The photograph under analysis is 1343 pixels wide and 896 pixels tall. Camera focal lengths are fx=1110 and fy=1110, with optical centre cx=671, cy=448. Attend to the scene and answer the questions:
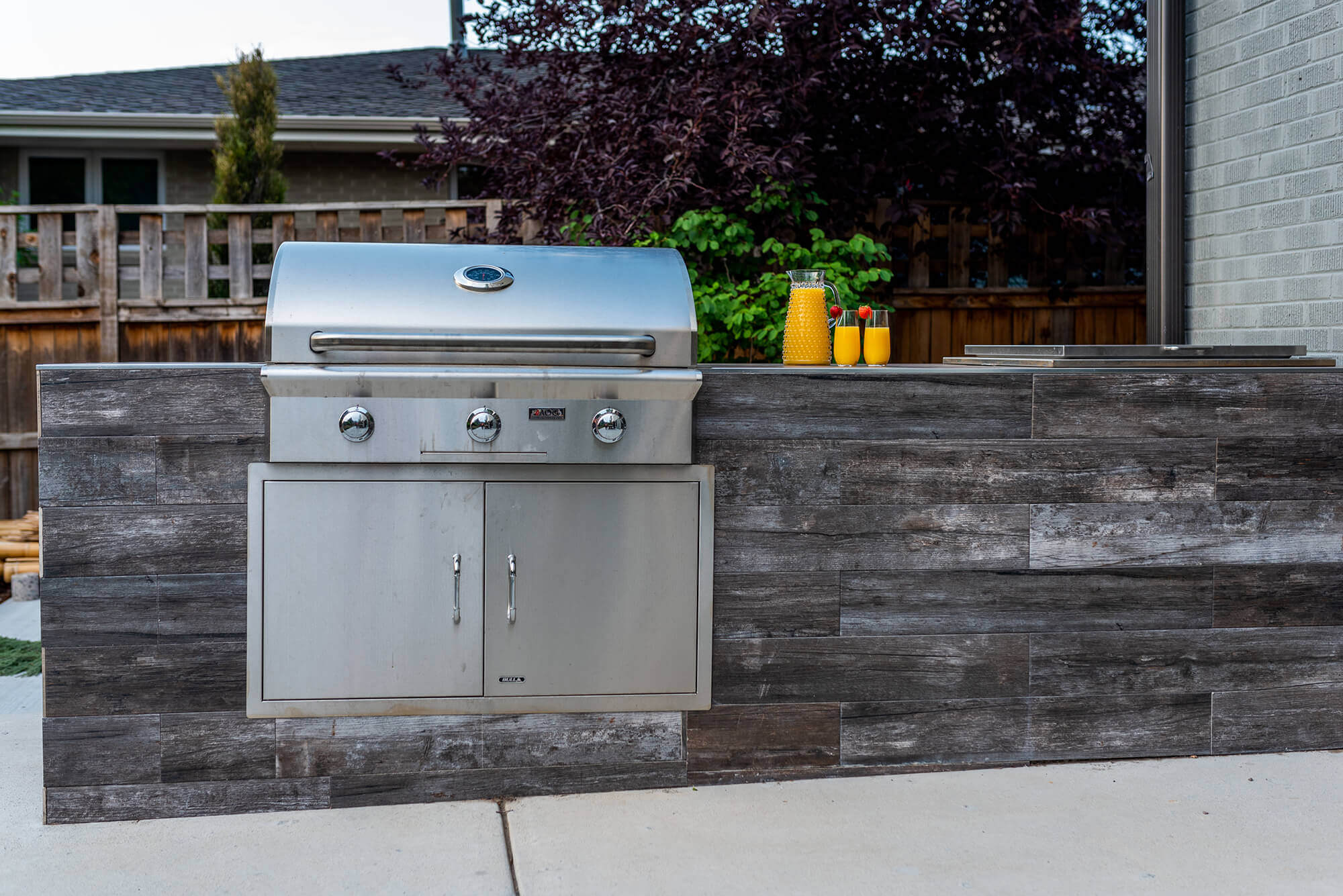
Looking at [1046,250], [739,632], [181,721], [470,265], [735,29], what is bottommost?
[181,721]

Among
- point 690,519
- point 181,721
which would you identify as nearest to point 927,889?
point 690,519

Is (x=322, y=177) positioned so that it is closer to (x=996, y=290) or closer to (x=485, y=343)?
(x=996, y=290)

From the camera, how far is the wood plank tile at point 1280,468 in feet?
9.83

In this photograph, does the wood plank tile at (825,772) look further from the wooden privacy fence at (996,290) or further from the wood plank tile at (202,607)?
the wooden privacy fence at (996,290)

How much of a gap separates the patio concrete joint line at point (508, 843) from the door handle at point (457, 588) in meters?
0.47

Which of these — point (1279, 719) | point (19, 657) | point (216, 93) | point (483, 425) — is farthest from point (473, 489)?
point (216, 93)

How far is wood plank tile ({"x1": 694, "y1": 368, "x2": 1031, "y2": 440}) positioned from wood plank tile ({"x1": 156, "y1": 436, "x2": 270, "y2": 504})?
1082 millimetres

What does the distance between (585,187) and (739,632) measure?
2898 mm

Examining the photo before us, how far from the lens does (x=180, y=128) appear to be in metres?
9.42

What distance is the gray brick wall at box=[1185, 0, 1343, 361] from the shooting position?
3592 mm

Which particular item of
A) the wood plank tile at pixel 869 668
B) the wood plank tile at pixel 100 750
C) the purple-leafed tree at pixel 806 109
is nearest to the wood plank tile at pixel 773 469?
the wood plank tile at pixel 869 668

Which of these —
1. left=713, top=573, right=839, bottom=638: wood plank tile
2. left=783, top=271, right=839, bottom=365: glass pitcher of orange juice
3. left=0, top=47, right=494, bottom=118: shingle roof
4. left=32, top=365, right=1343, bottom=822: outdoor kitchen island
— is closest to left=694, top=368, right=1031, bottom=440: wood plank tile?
left=32, top=365, right=1343, bottom=822: outdoor kitchen island

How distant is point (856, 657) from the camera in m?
2.90

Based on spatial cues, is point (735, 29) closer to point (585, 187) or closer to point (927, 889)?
point (585, 187)
